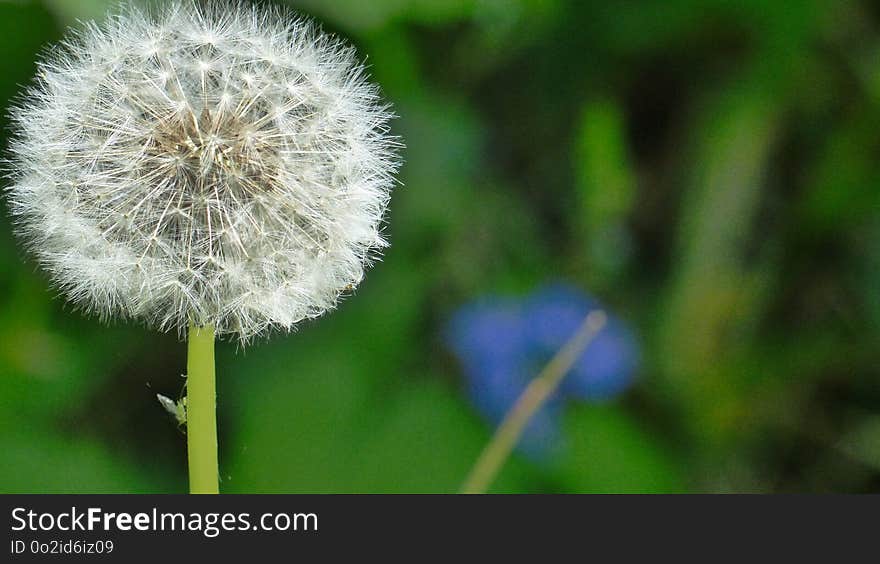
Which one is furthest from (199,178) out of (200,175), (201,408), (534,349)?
(534,349)

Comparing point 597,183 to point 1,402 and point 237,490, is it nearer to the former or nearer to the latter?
point 237,490

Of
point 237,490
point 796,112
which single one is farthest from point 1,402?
point 796,112

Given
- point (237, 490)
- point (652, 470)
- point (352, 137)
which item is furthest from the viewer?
point (652, 470)

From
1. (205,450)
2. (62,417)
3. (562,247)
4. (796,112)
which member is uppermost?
(796,112)

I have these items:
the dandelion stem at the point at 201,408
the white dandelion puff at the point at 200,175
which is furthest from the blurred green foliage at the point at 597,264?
the dandelion stem at the point at 201,408

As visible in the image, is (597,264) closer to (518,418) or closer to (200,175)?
(518,418)

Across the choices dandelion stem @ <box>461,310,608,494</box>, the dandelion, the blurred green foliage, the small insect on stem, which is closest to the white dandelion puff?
the dandelion
